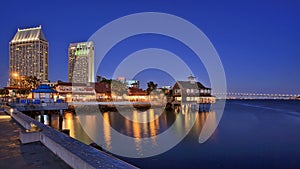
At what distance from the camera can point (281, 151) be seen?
19062 millimetres

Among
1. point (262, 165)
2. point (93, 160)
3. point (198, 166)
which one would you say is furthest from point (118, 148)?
point (93, 160)

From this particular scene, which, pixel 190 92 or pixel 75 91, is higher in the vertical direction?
pixel 75 91

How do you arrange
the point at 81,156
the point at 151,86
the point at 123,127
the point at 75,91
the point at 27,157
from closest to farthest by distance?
the point at 81,156 < the point at 27,157 < the point at 123,127 < the point at 75,91 < the point at 151,86

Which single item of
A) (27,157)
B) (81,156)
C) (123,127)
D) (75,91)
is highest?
(75,91)

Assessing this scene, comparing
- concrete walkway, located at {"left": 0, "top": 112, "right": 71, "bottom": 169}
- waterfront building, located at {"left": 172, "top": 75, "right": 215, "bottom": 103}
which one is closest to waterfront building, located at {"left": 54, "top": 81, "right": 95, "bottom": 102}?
waterfront building, located at {"left": 172, "top": 75, "right": 215, "bottom": 103}

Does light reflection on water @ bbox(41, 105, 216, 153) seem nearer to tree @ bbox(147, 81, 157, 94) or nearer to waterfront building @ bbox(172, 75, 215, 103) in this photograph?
waterfront building @ bbox(172, 75, 215, 103)

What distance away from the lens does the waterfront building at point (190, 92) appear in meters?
73.9

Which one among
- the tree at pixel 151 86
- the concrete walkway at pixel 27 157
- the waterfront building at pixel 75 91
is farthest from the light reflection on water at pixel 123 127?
the tree at pixel 151 86

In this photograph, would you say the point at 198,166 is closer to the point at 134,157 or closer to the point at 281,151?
the point at 134,157

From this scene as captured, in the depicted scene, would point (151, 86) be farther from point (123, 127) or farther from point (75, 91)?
point (123, 127)

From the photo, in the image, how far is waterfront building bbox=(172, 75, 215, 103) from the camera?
2908 inches

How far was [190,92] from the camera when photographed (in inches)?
3120

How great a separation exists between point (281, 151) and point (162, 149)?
9048mm

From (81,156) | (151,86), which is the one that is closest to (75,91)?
(151,86)
